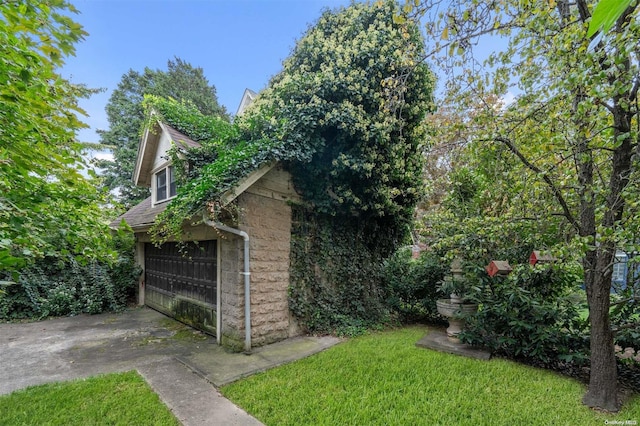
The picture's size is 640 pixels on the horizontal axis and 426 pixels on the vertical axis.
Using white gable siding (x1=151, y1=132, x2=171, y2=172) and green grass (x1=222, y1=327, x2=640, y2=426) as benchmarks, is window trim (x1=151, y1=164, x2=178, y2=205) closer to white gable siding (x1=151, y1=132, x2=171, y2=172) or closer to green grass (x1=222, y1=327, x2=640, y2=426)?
white gable siding (x1=151, y1=132, x2=171, y2=172)

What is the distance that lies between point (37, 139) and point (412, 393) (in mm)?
4537

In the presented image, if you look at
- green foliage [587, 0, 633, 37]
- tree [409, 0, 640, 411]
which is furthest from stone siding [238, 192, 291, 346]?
green foliage [587, 0, 633, 37]

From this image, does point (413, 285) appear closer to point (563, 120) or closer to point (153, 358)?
point (563, 120)

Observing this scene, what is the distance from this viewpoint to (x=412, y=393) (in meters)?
3.89

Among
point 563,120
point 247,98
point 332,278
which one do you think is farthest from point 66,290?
point 563,120

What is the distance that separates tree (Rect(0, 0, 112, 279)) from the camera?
1.89 metres

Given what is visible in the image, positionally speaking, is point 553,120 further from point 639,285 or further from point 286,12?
point 286,12

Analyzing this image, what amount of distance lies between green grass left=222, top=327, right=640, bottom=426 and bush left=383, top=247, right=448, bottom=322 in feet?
8.15

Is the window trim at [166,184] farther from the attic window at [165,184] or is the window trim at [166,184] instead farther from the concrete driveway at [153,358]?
the concrete driveway at [153,358]

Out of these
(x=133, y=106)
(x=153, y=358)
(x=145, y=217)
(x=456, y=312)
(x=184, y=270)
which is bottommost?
(x=153, y=358)

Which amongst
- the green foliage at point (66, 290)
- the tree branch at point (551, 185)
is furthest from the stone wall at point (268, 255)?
the green foliage at point (66, 290)

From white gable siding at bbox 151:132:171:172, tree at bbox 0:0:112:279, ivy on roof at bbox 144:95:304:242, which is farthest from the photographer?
white gable siding at bbox 151:132:171:172

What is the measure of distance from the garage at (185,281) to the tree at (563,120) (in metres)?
5.08

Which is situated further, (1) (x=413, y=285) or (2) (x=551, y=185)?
(1) (x=413, y=285)
